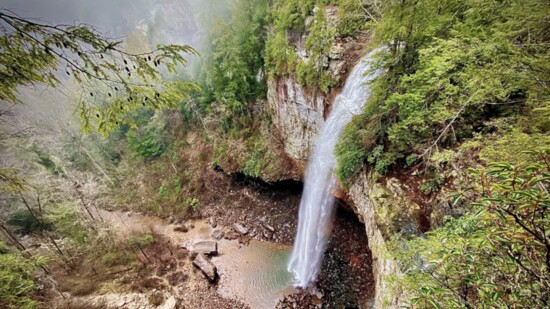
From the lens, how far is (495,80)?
3568mm

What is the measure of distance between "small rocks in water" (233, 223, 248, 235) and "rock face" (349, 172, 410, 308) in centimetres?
712

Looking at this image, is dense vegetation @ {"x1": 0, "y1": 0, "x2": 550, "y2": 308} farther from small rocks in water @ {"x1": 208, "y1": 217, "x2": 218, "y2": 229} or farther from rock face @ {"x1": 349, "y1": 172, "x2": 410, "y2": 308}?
small rocks in water @ {"x1": 208, "y1": 217, "x2": 218, "y2": 229}

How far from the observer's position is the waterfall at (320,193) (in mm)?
9445

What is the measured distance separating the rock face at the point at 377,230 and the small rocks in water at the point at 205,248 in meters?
8.46

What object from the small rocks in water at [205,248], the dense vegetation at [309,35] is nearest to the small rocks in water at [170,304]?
the small rocks in water at [205,248]

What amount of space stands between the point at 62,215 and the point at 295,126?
14.2 metres

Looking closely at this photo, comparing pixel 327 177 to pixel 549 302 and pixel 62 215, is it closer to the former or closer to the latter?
pixel 549 302

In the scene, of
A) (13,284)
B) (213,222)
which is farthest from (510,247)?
(213,222)

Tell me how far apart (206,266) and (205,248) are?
1309 millimetres

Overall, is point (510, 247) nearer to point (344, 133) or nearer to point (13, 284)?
point (344, 133)

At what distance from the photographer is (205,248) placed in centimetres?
1282

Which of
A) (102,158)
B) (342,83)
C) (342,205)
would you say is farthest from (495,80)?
(102,158)

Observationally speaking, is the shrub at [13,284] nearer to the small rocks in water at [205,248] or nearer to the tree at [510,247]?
the small rocks in water at [205,248]

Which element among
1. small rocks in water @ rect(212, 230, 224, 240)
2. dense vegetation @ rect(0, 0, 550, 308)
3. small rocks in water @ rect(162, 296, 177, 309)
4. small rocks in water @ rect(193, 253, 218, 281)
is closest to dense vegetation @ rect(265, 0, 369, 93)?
dense vegetation @ rect(0, 0, 550, 308)
